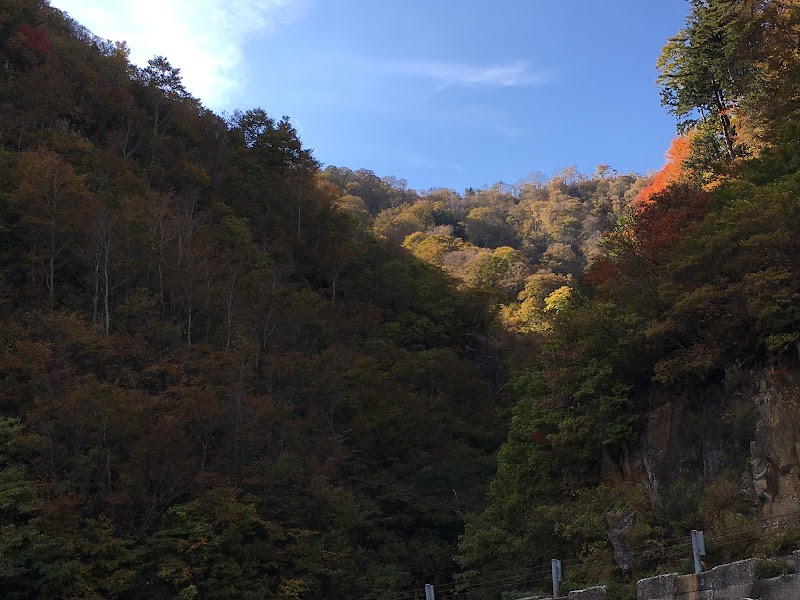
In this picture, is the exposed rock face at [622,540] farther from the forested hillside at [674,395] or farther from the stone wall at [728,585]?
the stone wall at [728,585]

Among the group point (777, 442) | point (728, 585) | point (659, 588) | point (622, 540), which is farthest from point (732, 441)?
point (728, 585)

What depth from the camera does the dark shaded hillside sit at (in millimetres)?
20609

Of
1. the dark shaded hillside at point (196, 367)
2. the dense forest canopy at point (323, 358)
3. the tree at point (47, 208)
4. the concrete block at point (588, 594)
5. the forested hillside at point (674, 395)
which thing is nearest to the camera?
the concrete block at point (588, 594)

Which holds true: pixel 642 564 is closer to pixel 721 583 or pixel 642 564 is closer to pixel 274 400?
pixel 721 583

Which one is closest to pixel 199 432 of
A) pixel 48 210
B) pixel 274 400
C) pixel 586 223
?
pixel 274 400

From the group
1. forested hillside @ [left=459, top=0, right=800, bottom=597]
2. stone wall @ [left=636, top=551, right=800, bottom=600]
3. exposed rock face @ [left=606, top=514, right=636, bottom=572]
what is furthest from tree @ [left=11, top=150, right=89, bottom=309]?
stone wall @ [left=636, top=551, right=800, bottom=600]

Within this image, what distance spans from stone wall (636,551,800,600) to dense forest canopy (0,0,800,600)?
3527 mm

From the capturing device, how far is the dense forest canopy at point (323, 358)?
18.6 m

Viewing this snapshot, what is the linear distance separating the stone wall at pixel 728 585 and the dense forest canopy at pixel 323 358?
11.6 feet

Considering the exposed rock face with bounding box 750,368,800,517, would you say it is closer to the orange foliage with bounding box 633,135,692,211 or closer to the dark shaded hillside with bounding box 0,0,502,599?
the dark shaded hillside with bounding box 0,0,502,599

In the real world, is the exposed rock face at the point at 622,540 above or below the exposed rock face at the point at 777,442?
below

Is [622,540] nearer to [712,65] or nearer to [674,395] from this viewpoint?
[674,395]

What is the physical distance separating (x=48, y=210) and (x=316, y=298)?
40.6 ft

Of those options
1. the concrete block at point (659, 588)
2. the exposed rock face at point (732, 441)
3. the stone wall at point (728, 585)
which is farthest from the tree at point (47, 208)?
the stone wall at point (728, 585)
